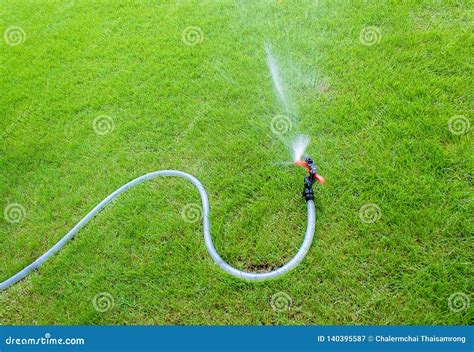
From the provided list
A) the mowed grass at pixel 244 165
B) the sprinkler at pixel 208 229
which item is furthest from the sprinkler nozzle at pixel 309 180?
the mowed grass at pixel 244 165

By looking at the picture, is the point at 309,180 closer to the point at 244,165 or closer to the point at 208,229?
the point at 244,165

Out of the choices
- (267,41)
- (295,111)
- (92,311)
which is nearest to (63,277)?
(92,311)

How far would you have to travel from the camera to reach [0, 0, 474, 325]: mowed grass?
3.27 m

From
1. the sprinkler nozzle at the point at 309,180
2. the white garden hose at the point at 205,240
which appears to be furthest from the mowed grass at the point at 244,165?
the sprinkler nozzle at the point at 309,180

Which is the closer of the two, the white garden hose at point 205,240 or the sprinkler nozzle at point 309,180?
the white garden hose at point 205,240

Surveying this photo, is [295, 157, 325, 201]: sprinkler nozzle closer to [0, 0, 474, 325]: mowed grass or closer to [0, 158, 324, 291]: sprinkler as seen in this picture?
[0, 158, 324, 291]: sprinkler

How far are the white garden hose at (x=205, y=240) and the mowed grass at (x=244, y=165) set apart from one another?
7 cm

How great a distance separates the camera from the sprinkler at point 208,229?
3.37 metres

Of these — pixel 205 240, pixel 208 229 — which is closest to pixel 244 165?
pixel 208 229

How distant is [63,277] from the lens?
12.2 feet

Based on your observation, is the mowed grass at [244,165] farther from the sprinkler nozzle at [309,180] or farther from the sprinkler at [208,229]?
the sprinkler nozzle at [309,180]

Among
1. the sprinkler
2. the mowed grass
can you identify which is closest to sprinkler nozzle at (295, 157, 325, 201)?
the sprinkler

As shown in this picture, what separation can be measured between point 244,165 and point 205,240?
3.08 feet

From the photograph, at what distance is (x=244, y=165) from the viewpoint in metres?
4.14
